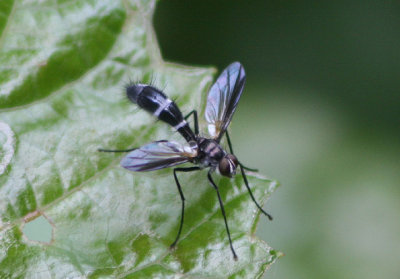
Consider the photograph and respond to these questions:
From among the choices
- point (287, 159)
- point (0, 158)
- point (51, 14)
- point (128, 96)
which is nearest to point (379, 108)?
point (287, 159)

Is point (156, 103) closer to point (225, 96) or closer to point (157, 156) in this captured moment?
point (157, 156)

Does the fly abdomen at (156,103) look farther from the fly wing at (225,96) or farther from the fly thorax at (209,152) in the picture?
the fly wing at (225,96)

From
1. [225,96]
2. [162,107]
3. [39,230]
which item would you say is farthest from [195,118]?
[39,230]

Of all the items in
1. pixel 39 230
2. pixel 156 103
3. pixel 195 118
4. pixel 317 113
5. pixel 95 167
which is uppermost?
pixel 156 103

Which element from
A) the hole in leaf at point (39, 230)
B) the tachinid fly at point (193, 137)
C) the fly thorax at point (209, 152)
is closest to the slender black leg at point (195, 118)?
the tachinid fly at point (193, 137)

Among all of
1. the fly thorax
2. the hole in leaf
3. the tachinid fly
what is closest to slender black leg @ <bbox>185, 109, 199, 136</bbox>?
the tachinid fly

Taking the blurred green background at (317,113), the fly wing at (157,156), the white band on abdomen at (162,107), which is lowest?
the blurred green background at (317,113)

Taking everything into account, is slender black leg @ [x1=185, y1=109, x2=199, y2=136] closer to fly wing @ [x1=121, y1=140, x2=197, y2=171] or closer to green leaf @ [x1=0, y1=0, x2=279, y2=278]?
green leaf @ [x1=0, y1=0, x2=279, y2=278]
